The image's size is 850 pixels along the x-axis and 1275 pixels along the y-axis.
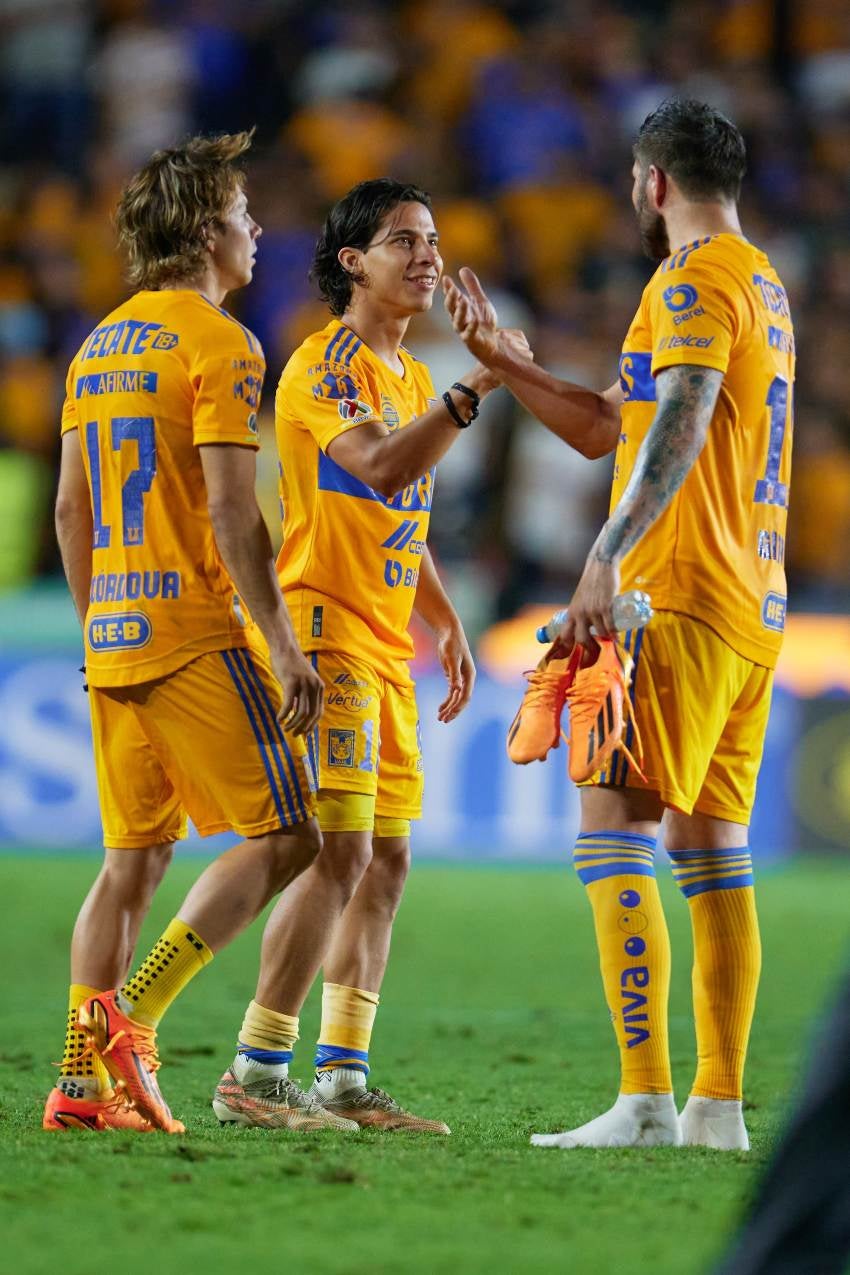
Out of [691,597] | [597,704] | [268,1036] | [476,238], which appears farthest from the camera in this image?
[476,238]

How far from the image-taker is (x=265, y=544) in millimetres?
4262

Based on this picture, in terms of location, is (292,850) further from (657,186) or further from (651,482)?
(657,186)

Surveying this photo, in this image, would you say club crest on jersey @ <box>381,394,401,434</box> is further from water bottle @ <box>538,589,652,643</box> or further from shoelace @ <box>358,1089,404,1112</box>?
shoelace @ <box>358,1089,404,1112</box>

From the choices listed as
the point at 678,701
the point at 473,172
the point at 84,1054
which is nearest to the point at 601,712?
the point at 678,701

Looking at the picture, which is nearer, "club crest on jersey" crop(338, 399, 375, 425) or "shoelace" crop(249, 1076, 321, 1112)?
"shoelace" crop(249, 1076, 321, 1112)

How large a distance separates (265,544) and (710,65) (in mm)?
11764

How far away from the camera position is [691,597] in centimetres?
432

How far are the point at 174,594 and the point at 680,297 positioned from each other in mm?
1300

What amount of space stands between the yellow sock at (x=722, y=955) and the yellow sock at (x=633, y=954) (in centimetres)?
19

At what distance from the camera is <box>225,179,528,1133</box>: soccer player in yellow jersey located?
15.1ft

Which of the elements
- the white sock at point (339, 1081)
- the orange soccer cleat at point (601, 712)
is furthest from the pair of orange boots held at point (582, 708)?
the white sock at point (339, 1081)

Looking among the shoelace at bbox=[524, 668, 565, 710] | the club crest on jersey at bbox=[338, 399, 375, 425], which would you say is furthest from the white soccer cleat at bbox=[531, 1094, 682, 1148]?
the club crest on jersey at bbox=[338, 399, 375, 425]

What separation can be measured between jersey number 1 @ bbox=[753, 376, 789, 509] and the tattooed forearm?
1.05 ft

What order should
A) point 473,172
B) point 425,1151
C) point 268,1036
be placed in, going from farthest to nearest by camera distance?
point 473,172
point 268,1036
point 425,1151
